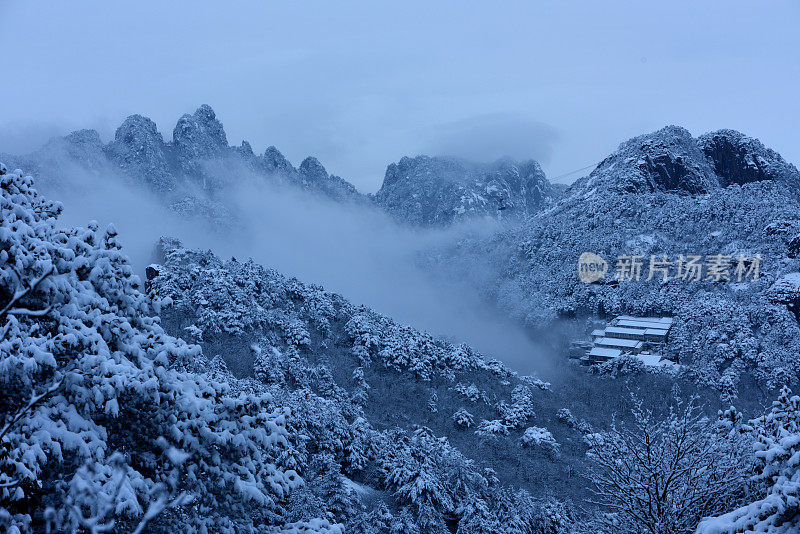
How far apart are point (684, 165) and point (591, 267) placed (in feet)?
110

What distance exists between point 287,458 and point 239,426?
1471cm

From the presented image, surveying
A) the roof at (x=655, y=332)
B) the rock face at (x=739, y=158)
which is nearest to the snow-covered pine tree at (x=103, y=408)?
the roof at (x=655, y=332)

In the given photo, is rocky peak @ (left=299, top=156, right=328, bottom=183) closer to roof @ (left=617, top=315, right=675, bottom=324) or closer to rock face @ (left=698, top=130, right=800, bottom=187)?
rock face @ (left=698, top=130, right=800, bottom=187)

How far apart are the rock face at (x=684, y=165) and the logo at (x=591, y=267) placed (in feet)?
64.9

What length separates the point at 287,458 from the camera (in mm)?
24312

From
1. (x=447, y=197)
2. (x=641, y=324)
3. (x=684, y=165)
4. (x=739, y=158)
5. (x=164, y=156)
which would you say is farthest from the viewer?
(x=447, y=197)

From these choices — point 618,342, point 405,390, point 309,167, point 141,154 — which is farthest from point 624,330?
point 309,167

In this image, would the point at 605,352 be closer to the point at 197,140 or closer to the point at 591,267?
the point at 591,267

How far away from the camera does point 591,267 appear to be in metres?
85.8

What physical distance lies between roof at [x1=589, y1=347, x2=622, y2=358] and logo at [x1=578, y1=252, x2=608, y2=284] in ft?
54.2

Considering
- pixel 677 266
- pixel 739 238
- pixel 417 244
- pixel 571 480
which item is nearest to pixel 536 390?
pixel 571 480

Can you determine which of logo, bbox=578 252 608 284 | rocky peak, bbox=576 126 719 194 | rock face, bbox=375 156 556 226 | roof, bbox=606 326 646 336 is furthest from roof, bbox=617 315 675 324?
Answer: rock face, bbox=375 156 556 226

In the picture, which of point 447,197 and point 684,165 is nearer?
point 684,165

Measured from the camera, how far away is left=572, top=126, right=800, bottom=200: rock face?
10156 centimetres
